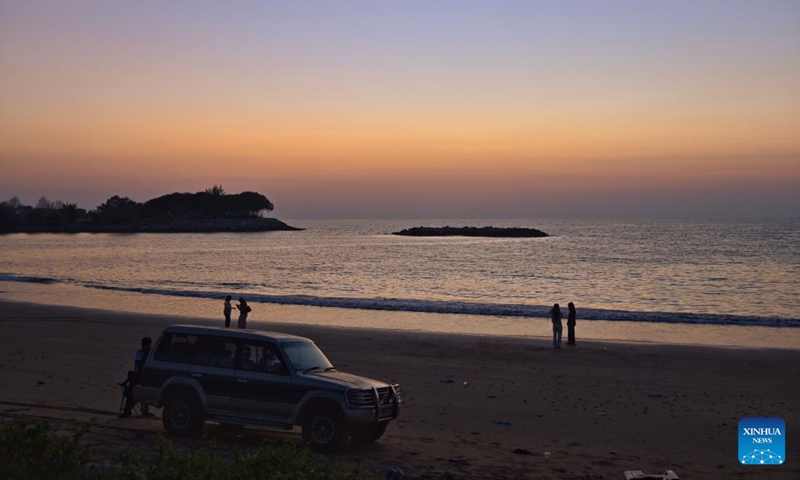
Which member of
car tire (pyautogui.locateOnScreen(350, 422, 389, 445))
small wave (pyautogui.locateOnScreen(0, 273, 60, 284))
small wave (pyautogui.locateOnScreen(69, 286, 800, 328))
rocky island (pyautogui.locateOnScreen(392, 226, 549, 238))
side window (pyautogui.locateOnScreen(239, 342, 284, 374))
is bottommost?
small wave (pyautogui.locateOnScreen(0, 273, 60, 284))

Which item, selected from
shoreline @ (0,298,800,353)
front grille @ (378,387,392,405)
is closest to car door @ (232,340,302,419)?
front grille @ (378,387,392,405)

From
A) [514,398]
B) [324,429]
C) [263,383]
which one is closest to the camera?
[324,429]

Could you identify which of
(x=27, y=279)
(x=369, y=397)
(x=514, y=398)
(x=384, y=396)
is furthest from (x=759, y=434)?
(x=27, y=279)

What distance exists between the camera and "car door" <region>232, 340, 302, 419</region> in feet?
38.9

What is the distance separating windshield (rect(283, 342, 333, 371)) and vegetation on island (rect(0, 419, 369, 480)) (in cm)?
371

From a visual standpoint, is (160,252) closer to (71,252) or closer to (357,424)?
(71,252)

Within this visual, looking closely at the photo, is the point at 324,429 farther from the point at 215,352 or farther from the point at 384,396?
the point at 215,352

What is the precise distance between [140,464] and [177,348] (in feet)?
17.5

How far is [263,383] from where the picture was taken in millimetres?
12070

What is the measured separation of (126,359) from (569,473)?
15.3 m

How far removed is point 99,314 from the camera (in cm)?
3500

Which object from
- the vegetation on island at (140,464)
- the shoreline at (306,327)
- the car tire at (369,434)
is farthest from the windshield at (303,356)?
the shoreline at (306,327)

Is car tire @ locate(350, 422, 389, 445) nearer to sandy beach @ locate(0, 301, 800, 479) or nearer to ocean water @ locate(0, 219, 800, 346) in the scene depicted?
sandy beach @ locate(0, 301, 800, 479)

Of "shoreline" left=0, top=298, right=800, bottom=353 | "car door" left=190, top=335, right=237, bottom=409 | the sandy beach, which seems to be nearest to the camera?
the sandy beach
